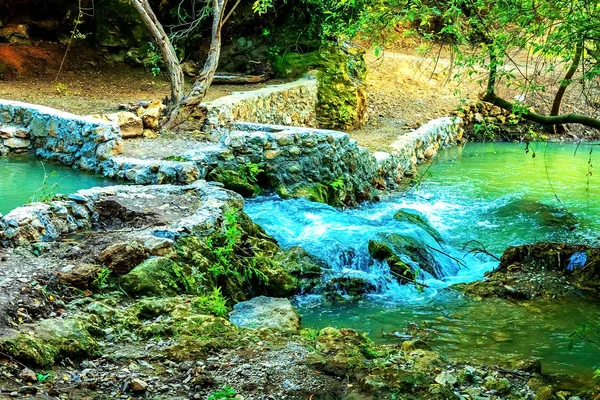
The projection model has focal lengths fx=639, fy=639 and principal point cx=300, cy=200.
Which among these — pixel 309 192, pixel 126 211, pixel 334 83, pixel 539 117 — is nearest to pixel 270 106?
pixel 334 83

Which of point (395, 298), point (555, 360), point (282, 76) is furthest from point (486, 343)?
point (282, 76)

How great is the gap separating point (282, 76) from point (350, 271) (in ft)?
28.5

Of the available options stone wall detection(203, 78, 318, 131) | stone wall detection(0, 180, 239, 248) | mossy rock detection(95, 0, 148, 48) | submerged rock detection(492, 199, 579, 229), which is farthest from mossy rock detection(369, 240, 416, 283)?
mossy rock detection(95, 0, 148, 48)

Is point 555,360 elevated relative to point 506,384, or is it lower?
lower

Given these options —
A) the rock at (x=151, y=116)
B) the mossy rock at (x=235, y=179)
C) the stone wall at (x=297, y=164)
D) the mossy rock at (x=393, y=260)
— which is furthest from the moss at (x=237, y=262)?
the rock at (x=151, y=116)

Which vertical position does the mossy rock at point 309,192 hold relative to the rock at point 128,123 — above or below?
below

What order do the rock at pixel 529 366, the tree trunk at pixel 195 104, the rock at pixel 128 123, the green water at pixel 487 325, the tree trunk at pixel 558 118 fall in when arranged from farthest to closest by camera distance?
the tree trunk at pixel 195 104
the rock at pixel 128 123
the tree trunk at pixel 558 118
the green water at pixel 487 325
the rock at pixel 529 366

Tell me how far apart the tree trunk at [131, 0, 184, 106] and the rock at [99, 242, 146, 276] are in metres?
6.47

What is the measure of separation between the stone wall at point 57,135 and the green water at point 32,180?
208mm

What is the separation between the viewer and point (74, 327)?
432 centimetres

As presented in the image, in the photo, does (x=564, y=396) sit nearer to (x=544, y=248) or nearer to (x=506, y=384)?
(x=506, y=384)

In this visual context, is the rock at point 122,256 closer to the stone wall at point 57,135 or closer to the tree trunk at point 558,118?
the tree trunk at point 558,118

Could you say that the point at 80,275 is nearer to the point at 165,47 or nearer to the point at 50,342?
the point at 50,342

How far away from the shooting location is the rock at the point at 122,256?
536cm
